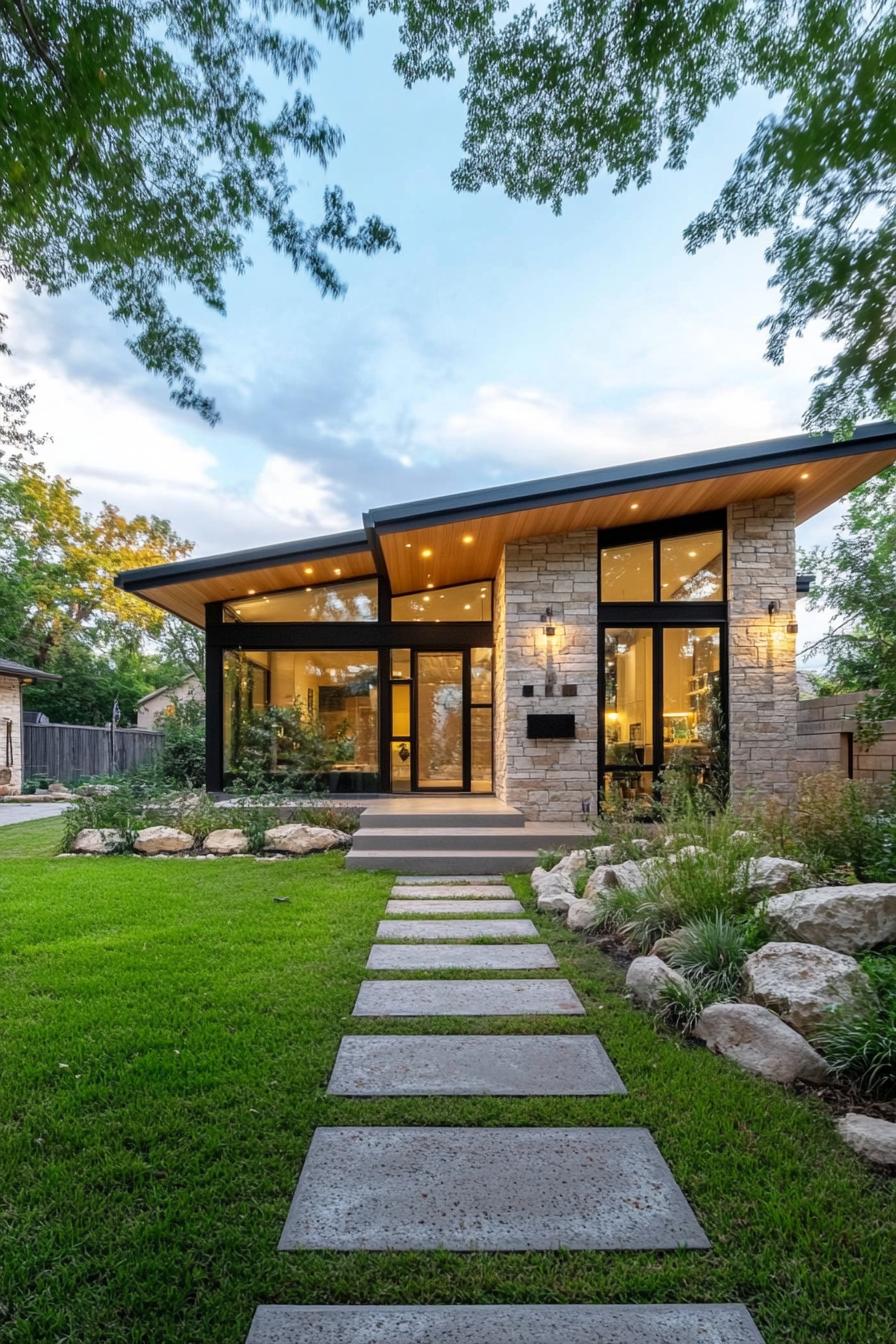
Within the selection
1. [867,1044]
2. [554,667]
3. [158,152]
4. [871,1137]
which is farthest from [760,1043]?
[554,667]

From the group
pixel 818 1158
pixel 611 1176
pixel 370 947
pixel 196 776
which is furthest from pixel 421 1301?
pixel 196 776

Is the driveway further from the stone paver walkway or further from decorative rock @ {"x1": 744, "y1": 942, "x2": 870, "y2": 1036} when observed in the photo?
decorative rock @ {"x1": 744, "y1": 942, "x2": 870, "y2": 1036}

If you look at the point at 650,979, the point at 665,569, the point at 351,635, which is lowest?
the point at 650,979

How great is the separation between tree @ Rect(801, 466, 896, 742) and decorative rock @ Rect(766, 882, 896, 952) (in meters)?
2.91

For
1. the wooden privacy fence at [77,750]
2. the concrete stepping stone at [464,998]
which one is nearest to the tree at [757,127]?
the concrete stepping stone at [464,998]

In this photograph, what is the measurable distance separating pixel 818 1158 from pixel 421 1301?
133cm

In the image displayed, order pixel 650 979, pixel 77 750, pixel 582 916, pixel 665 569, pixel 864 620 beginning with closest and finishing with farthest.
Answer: pixel 650 979
pixel 582 916
pixel 864 620
pixel 665 569
pixel 77 750

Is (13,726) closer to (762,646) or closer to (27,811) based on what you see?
(27,811)

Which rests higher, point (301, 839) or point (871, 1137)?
point (871, 1137)

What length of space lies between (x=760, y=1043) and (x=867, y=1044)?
372mm

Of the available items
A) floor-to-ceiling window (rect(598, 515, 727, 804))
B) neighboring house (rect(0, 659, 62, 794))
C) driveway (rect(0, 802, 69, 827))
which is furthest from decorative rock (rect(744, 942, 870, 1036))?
neighboring house (rect(0, 659, 62, 794))

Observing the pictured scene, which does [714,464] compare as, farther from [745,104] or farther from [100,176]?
[100,176]

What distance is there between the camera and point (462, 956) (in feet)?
13.4

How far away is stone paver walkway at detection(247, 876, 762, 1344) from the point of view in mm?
1501
